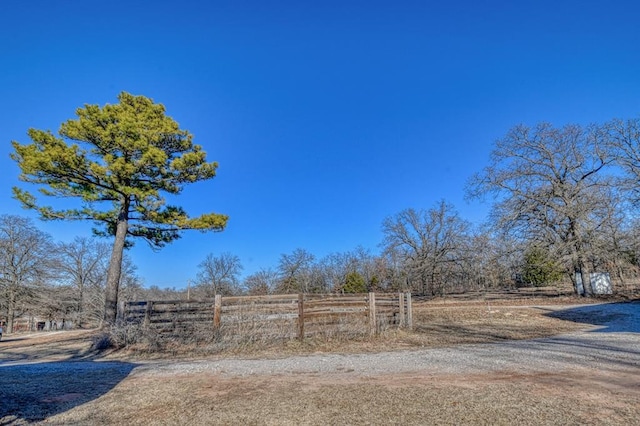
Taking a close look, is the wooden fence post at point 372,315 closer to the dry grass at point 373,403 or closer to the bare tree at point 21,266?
the dry grass at point 373,403

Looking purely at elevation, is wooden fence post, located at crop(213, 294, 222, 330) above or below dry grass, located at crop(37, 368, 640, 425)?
above

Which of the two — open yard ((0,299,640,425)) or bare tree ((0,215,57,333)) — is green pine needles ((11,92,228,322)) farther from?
bare tree ((0,215,57,333))

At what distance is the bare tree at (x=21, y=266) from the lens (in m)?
27.6

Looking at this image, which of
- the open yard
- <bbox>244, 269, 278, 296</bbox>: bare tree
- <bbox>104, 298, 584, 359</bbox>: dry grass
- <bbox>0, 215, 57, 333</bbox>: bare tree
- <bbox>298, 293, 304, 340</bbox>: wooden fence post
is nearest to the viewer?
the open yard

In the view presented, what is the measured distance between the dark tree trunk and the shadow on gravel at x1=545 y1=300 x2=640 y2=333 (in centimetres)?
1571

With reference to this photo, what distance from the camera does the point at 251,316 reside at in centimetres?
1055

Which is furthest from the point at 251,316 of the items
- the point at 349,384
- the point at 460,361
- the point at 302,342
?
the point at 460,361

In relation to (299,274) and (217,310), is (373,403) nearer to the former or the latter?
(217,310)

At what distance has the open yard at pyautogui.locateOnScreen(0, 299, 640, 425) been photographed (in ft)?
13.5

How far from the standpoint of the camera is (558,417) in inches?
149

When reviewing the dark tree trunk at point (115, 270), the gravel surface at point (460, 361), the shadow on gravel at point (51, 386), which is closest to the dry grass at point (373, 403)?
the shadow on gravel at point (51, 386)

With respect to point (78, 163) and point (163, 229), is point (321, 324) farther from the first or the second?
point (78, 163)

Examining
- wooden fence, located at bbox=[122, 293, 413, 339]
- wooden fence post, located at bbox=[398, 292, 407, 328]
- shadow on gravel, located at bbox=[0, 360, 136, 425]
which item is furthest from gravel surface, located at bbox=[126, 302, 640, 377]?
wooden fence post, located at bbox=[398, 292, 407, 328]

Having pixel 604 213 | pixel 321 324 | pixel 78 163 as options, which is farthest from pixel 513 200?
pixel 78 163
